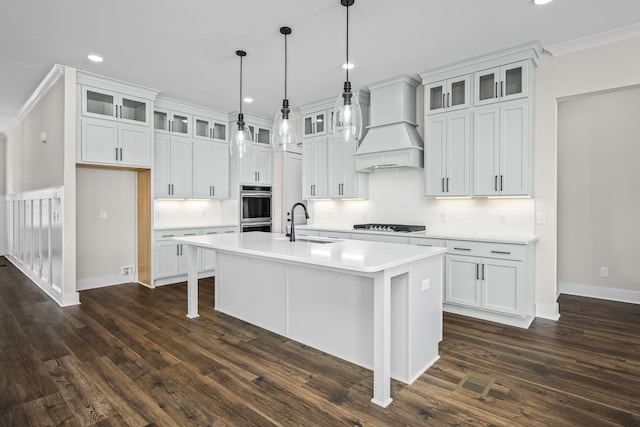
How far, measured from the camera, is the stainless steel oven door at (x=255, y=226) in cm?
646

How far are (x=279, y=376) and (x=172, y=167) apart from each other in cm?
415

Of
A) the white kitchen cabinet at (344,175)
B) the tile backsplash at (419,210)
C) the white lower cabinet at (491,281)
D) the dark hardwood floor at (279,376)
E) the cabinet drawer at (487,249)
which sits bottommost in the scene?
the dark hardwood floor at (279,376)

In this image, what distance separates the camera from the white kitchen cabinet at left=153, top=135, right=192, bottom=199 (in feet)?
17.9

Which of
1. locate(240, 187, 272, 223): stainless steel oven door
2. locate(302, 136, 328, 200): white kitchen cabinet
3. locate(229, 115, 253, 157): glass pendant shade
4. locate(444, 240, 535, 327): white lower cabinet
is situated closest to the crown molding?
locate(444, 240, 535, 327): white lower cabinet

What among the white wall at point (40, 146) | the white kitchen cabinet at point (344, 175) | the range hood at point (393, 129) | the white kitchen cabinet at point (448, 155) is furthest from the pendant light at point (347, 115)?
the white wall at point (40, 146)

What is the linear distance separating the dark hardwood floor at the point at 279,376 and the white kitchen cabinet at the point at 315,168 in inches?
102

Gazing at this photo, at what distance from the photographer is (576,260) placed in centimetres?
476

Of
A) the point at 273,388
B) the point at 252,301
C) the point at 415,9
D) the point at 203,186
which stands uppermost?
the point at 415,9

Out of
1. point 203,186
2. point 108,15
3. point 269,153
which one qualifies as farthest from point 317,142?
point 108,15

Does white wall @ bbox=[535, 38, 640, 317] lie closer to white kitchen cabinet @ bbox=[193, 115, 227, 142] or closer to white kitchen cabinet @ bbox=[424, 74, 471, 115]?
white kitchen cabinet @ bbox=[424, 74, 471, 115]

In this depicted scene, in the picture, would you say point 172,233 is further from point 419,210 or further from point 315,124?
point 419,210

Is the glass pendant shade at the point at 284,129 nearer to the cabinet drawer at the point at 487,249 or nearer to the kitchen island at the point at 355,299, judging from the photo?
the kitchen island at the point at 355,299

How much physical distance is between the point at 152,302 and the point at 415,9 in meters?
4.38

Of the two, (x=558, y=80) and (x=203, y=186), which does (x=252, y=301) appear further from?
(x=558, y=80)
